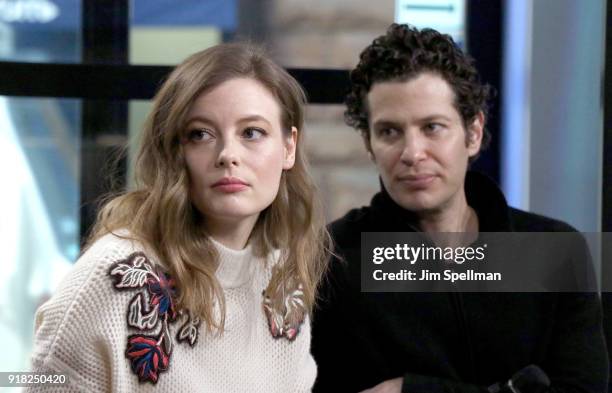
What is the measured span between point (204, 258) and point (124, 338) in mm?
211

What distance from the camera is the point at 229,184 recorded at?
162 centimetres

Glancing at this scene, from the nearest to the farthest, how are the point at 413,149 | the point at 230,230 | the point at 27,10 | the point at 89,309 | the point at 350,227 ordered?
1. the point at 89,309
2. the point at 230,230
3. the point at 413,149
4. the point at 350,227
5. the point at 27,10

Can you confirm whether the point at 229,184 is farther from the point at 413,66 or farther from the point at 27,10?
the point at 27,10

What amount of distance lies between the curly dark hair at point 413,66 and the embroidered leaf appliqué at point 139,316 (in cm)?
76

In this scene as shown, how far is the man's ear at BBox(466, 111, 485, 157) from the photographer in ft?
6.95

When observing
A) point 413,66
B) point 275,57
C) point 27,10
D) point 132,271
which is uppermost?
point 27,10

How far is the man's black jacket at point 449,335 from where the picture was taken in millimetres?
1983

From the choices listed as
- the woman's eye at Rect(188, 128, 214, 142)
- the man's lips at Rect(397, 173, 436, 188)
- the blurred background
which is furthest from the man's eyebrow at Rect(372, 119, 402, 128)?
the blurred background

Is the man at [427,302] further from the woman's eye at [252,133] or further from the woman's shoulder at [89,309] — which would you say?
the woman's shoulder at [89,309]

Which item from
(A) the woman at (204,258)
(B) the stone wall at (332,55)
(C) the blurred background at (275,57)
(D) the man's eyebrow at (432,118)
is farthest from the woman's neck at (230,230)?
(B) the stone wall at (332,55)

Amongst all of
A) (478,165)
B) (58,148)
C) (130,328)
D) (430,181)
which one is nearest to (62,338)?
(130,328)

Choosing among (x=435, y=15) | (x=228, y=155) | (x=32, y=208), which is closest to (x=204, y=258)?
(x=228, y=155)

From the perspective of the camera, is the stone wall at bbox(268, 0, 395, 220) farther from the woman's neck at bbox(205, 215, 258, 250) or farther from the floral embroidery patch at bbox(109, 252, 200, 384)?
the floral embroidery patch at bbox(109, 252, 200, 384)

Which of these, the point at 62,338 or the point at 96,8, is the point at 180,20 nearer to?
the point at 96,8
